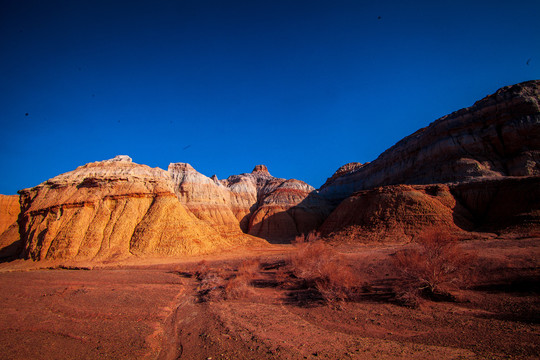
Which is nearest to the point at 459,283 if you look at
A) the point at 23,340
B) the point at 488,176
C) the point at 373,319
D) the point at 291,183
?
the point at 373,319

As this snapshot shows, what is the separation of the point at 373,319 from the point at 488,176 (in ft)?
105

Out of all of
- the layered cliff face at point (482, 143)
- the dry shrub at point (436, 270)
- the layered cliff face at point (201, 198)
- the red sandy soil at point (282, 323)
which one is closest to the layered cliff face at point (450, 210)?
the layered cliff face at point (482, 143)

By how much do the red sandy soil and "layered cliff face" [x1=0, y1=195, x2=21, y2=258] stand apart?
26602mm

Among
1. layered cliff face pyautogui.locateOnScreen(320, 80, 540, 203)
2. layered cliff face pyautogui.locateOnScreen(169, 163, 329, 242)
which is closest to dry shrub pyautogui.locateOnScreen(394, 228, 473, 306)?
layered cliff face pyautogui.locateOnScreen(320, 80, 540, 203)

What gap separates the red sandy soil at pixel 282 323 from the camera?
587 cm

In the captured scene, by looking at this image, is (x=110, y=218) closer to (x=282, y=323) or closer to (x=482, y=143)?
(x=282, y=323)

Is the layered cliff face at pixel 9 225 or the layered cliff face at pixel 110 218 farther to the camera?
the layered cliff face at pixel 9 225

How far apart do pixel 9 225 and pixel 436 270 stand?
52317mm

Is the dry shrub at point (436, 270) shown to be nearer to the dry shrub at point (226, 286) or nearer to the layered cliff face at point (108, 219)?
the dry shrub at point (226, 286)

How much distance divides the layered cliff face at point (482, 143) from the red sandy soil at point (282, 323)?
25.4 metres

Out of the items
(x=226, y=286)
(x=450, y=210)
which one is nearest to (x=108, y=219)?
(x=226, y=286)

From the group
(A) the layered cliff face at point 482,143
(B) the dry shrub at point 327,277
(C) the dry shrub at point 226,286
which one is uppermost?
(A) the layered cliff face at point 482,143

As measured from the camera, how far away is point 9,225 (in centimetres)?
3547

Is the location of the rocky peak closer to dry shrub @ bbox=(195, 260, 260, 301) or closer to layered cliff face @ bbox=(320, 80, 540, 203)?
dry shrub @ bbox=(195, 260, 260, 301)
